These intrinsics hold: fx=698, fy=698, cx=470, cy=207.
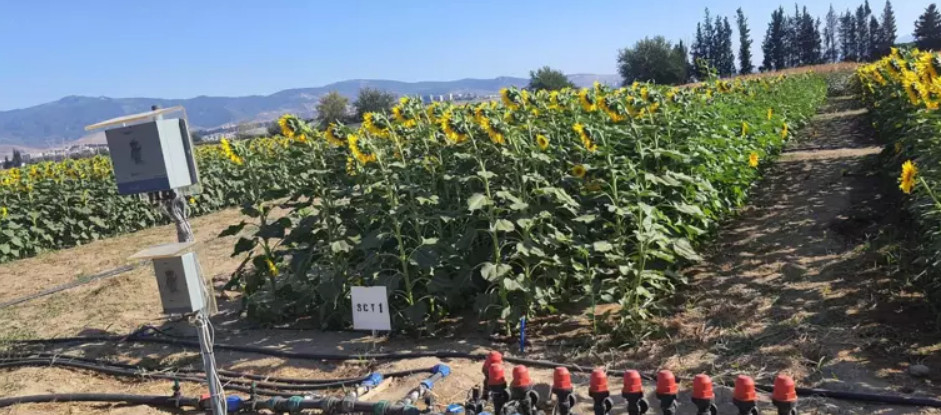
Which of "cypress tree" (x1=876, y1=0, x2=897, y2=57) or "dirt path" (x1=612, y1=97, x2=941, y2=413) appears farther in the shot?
"cypress tree" (x1=876, y1=0, x2=897, y2=57)

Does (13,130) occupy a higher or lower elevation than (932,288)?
higher

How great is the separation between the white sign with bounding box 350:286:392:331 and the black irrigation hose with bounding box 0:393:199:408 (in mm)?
1042

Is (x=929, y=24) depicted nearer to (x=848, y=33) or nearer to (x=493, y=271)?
(x=848, y=33)

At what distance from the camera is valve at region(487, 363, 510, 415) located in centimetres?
294

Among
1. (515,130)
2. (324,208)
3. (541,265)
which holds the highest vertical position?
(515,130)

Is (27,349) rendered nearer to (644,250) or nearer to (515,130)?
(515,130)

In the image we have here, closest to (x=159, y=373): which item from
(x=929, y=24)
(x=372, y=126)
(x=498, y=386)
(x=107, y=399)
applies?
(x=107, y=399)

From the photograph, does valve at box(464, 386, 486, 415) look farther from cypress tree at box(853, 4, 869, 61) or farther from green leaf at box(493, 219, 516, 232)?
cypress tree at box(853, 4, 869, 61)

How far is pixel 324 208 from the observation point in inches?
193

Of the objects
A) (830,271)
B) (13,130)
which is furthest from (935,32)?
(13,130)

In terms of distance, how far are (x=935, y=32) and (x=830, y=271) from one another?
2854 inches

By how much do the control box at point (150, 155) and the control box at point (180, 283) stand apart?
0.30 meters

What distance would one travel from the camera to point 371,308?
434 cm

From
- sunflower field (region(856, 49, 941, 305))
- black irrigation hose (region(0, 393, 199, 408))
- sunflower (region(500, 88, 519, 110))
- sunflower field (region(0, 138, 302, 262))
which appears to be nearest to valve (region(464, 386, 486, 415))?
black irrigation hose (region(0, 393, 199, 408))
